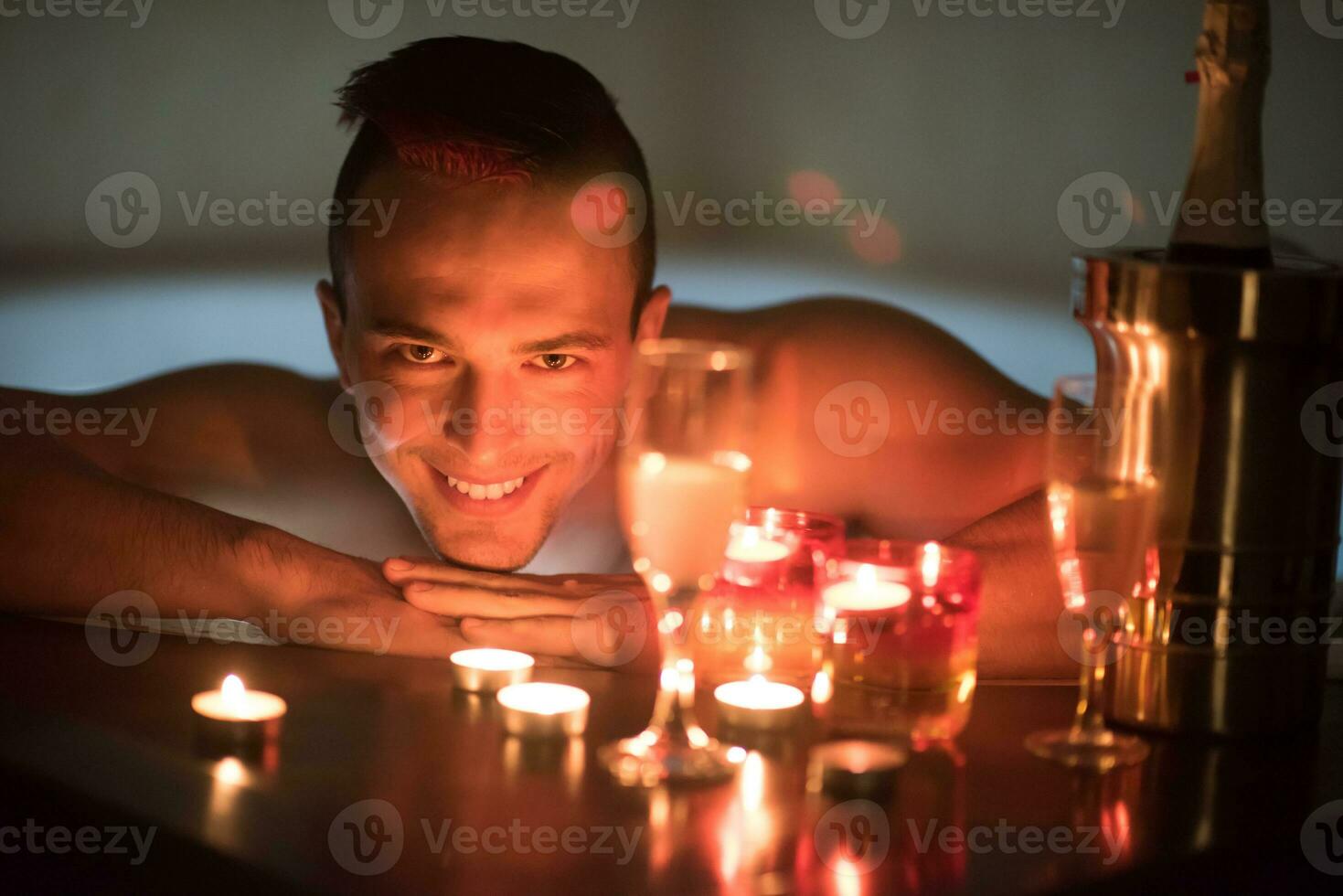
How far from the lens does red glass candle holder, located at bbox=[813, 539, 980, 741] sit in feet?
3.50

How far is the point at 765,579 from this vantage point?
1227 mm

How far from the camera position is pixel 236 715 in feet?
3.44

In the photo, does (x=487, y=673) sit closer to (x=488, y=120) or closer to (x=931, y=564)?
(x=931, y=564)

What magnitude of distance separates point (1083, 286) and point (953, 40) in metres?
0.46

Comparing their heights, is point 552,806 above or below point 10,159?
below

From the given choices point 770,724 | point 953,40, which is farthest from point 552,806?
point 953,40

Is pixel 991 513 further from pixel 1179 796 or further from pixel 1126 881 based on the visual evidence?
pixel 1126 881

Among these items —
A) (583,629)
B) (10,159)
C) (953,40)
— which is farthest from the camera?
(10,159)
